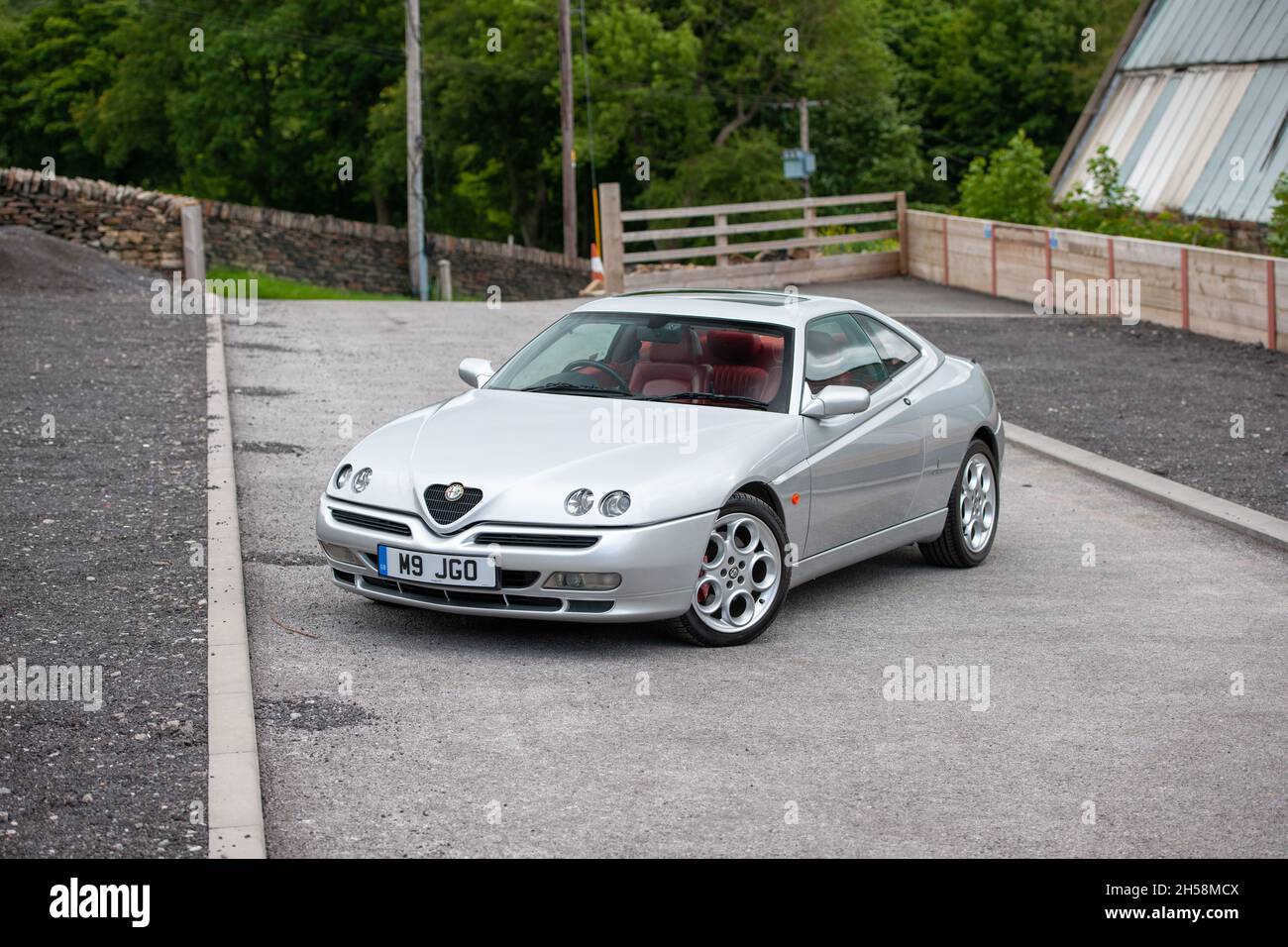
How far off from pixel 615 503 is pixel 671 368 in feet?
4.83

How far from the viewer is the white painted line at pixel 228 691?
17.1ft

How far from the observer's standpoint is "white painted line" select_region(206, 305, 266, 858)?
523 cm

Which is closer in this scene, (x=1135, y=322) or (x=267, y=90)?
(x=1135, y=322)

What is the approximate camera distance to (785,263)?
28766 mm

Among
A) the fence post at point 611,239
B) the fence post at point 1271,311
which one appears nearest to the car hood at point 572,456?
the fence post at point 1271,311

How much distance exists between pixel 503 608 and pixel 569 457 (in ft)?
2.33

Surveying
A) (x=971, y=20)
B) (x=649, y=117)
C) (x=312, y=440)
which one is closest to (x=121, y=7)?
(x=649, y=117)

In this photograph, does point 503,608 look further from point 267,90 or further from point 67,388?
point 267,90

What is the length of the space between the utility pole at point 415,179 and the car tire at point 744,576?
114 feet

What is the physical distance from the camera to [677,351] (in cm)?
877

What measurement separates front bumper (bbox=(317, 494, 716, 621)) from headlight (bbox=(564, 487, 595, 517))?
9 cm

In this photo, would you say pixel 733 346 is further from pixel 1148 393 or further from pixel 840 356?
pixel 1148 393

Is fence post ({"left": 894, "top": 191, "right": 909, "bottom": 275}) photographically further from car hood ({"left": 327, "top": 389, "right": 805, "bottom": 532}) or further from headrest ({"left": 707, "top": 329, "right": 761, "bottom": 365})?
car hood ({"left": 327, "top": 389, "right": 805, "bottom": 532})

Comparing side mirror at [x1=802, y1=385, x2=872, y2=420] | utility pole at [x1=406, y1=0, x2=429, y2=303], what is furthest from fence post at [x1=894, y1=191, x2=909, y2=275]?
side mirror at [x1=802, y1=385, x2=872, y2=420]
